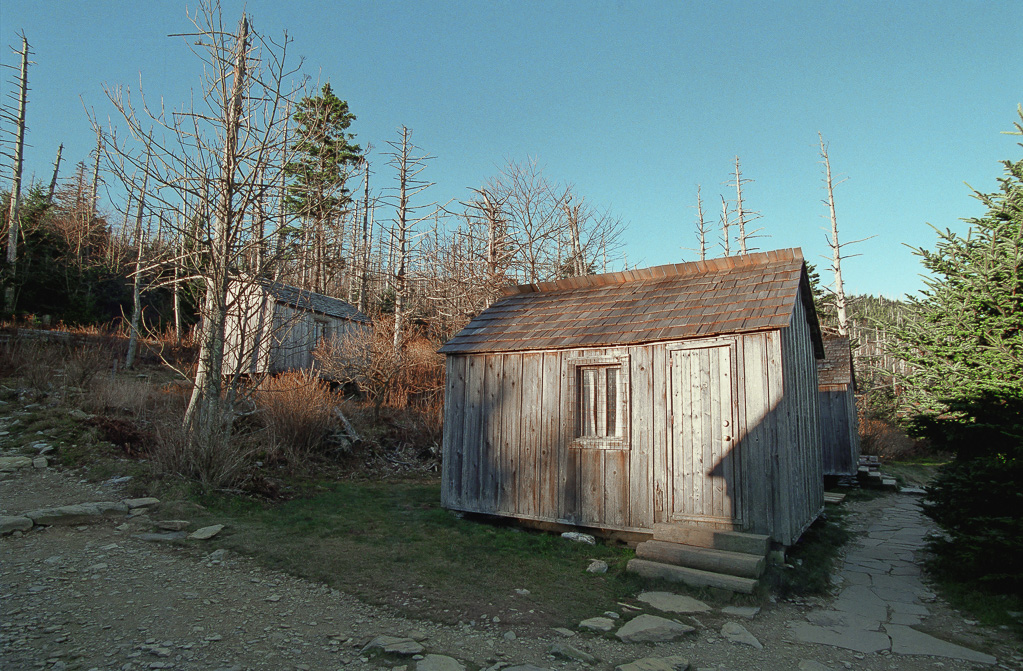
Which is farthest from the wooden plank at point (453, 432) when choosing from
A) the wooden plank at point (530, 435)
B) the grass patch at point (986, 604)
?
the grass patch at point (986, 604)

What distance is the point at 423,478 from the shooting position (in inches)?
498

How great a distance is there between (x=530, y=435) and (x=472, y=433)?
1107 mm

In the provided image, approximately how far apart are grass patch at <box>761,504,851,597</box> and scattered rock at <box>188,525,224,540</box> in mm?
6266

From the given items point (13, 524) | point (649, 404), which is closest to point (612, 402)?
point (649, 404)

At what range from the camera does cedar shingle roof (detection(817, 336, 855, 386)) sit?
56.2 ft

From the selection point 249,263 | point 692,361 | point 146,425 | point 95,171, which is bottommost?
point 146,425

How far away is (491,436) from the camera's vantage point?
9156mm

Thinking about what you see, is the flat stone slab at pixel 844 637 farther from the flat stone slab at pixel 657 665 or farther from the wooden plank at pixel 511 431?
the wooden plank at pixel 511 431

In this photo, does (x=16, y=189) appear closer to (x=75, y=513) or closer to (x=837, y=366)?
(x=75, y=513)

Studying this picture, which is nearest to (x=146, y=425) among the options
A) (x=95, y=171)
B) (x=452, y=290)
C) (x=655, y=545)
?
Result: (x=655, y=545)

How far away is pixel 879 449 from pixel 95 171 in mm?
42438

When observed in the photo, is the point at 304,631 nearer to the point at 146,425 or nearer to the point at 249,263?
the point at 249,263

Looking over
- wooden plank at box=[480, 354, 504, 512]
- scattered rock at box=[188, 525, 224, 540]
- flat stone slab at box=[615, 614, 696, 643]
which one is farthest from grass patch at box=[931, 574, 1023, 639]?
scattered rock at box=[188, 525, 224, 540]

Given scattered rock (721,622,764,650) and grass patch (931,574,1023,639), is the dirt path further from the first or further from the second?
grass patch (931,574,1023,639)
